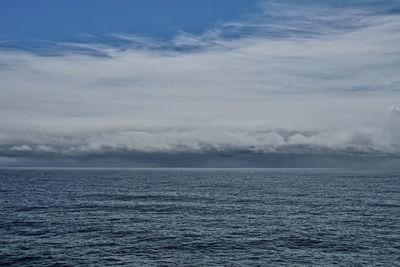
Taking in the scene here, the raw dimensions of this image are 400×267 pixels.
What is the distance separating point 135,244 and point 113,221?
66.8 feet

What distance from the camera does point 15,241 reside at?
63.8m

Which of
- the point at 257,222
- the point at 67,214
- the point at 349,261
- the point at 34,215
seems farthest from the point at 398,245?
the point at 34,215

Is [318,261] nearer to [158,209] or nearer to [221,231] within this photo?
[221,231]

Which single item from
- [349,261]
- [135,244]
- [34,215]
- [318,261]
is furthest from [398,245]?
[34,215]

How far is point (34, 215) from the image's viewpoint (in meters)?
89.2

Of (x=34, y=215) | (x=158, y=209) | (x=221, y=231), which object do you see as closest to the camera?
(x=221, y=231)

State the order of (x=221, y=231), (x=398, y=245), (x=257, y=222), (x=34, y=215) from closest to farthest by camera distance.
Result: (x=398, y=245)
(x=221, y=231)
(x=257, y=222)
(x=34, y=215)

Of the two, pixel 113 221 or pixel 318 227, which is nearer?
pixel 318 227

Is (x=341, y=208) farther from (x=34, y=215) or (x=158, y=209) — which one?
(x=34, y=215)

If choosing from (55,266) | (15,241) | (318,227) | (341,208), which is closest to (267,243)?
(318,227)

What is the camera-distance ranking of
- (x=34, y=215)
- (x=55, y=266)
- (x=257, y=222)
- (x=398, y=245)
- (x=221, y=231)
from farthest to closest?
(x=34, y=215) < (x=257, y=222) < (x=221, y=231) < (x=398, y=245) < (x=55, y=266)

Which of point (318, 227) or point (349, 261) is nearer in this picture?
point (349, 261)

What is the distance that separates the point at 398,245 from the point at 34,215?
236 feet

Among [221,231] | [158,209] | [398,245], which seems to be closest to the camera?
[398,245]
